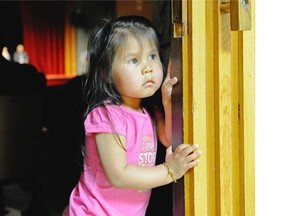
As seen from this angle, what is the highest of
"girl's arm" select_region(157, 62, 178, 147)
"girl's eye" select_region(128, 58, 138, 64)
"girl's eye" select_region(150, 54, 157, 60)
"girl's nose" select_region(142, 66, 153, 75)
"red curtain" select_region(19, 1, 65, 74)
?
"red curtain" select_region(19, 1, 65, 74)

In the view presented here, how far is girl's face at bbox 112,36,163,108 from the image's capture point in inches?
47.2

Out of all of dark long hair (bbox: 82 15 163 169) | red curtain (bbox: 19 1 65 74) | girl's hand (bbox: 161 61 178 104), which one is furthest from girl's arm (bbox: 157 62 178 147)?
red curtain (bbox: 19 1 65 74)

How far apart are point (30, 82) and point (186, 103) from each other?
1527 mm

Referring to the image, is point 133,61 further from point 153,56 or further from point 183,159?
point 183,159

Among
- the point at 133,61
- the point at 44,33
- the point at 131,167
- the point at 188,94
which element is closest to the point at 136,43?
the point at 133,61

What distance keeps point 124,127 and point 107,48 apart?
20 cm

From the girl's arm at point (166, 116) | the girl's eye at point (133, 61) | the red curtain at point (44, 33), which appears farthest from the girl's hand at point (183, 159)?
the red curtain at point (44, 33)

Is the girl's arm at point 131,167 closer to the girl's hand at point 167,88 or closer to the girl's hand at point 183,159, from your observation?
the girl's hand at point 183,159

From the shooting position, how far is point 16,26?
262cm

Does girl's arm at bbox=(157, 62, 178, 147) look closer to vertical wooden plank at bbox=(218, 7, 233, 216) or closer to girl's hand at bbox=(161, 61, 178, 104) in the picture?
girl's hand at bbox=(161, 61, 178, 104)

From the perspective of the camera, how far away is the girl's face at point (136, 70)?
3.93ft

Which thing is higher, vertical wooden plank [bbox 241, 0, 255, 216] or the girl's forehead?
the girl's forehead

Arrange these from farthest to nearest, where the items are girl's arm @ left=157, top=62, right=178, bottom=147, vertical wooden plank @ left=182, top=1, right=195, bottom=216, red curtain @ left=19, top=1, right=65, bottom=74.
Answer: red curtain @ left=19, top=1, right=65, bottom=74, girl's arm @ left=157, top=62, right=178, bottom=147, vertical wooden plank @ left=182, top=1, right=195, bottom=216

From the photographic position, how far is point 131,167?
46.2 inches
